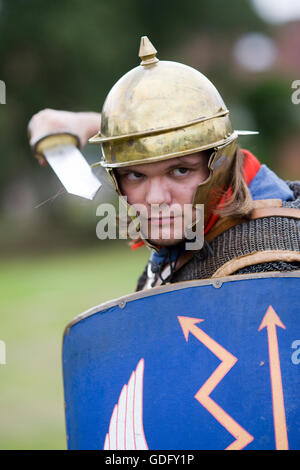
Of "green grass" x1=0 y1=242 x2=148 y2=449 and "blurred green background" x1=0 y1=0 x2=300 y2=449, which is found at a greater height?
"blurred green background" x1=0 y1=0 x2=300 y2=449

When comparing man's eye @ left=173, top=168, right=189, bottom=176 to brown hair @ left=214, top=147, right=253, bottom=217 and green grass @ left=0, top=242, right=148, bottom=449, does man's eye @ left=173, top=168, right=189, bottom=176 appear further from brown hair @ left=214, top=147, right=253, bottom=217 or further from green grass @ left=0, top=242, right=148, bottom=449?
green grass @ left=0, top=242, right=148, bottom=449

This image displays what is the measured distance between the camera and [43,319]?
816 centimetres

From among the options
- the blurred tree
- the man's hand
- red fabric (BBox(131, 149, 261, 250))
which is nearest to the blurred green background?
the blurred tree

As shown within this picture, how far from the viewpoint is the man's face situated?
84.0 inches

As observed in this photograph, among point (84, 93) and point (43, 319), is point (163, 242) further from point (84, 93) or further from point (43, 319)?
point (84, 93)

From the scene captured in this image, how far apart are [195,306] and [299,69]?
21.6m

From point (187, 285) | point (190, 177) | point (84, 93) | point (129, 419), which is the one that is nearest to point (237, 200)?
point (190, 177)

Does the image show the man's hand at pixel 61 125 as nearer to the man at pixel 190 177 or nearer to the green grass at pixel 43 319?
the man at pixel 190 177

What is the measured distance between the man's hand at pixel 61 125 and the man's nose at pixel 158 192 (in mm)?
775

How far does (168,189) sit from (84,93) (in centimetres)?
1332

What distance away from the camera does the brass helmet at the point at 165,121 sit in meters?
2.06

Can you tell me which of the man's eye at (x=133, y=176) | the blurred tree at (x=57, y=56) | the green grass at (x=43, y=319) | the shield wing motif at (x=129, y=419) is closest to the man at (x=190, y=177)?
the man's eye at (x=133, y=176)

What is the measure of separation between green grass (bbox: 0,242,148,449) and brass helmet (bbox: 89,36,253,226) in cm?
295

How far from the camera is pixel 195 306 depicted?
191 cm
